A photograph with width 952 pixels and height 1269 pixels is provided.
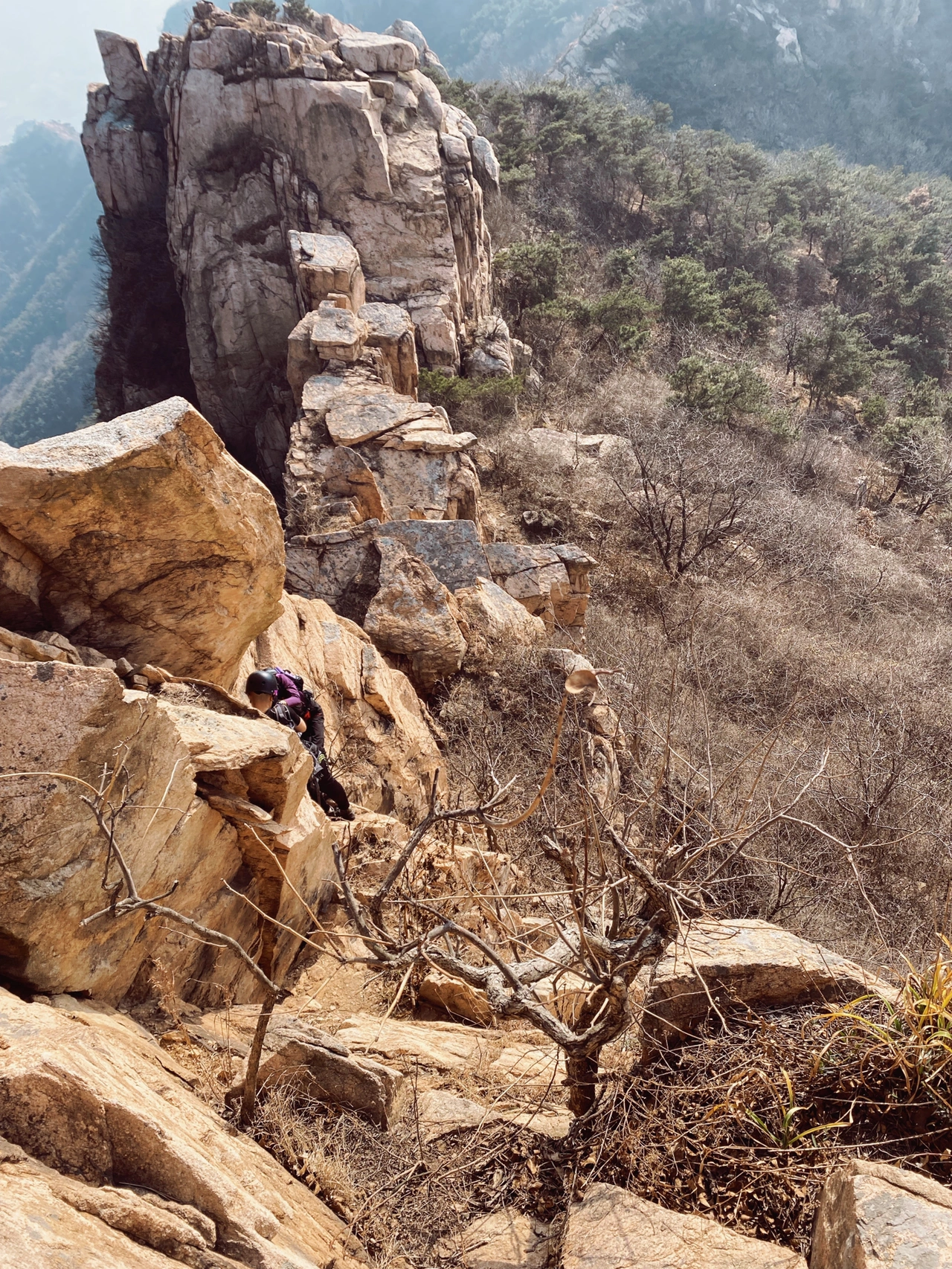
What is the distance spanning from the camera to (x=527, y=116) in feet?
77.2

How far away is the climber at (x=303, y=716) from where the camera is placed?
12.5ft

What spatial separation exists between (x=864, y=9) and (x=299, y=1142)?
77.6 meters

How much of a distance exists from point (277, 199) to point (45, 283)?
6702cm

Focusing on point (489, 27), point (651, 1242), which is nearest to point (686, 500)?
point (651, 1242)

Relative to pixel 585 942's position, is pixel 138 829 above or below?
above

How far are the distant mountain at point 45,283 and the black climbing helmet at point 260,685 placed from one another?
41102mm

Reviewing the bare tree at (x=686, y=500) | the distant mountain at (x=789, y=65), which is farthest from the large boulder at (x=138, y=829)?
the distant mountain at (x=789, y=65)

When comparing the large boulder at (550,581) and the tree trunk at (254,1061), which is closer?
the tree trunk at (254,1061)

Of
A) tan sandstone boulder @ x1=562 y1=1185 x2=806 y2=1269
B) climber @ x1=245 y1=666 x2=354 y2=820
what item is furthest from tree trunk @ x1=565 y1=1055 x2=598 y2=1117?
climber @ x1=245 y1=666 x2=354 y2=820

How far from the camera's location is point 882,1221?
A: 5.11ft

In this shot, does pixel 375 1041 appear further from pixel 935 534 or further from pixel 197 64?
pixel 197 64

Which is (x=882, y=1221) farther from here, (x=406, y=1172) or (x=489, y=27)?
(x=489, y=27)

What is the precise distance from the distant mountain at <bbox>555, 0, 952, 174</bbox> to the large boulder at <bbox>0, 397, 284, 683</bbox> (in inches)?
2294

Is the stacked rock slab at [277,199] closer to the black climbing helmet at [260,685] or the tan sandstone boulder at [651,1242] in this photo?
the black climbing helmet at [260,685]
